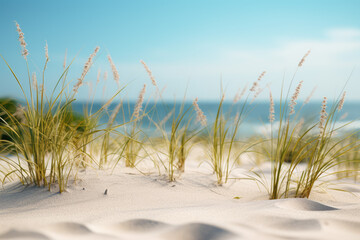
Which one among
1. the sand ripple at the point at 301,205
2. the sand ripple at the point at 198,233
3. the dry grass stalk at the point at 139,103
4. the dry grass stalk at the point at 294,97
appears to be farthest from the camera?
the dry grass stalk at the point at 139,103

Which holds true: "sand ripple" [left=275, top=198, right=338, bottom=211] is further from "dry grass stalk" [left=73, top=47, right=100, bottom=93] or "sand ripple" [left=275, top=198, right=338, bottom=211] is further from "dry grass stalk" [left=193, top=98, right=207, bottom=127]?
"dry grass stalk" [left=73, top=47, right=100, bottom=93]

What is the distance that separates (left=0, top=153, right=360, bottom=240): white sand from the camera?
1.21 metres

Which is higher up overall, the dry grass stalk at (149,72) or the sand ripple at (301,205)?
the dry grass stalk at (149,72)

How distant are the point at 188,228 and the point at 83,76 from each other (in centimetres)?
119

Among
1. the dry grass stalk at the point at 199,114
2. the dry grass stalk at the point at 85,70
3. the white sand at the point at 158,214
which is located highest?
the dry grass stalk at the point at 85,70

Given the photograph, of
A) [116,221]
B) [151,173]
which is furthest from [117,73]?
[116,221]

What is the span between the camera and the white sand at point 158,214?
121cm

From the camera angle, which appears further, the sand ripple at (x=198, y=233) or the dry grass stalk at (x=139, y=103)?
the dry grass stalk at (x=139, y=103)

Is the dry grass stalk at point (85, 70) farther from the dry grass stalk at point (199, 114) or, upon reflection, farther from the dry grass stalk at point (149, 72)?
the dry grass stalk at point (199, 114)

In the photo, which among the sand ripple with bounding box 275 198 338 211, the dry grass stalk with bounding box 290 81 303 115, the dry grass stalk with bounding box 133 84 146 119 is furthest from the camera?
the dry grass stalk with bounding box 133 84 146 119

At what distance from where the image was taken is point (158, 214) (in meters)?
1.44

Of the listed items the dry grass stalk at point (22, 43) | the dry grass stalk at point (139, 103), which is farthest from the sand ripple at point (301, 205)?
the dry grass stalk at point (22, 43)

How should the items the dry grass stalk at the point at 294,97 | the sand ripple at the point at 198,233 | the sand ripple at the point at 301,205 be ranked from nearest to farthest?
the sand ripple at the point at 198,233 < the sand ripple at the point at 301,205 < the dry grass stalk at the point at 294,97

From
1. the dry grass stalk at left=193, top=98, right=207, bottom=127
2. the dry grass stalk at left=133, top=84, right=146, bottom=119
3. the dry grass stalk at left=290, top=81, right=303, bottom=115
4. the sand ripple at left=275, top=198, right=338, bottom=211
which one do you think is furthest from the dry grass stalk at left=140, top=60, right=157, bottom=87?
the sand ripple at left=275, top=198, right=338, bottom=211
